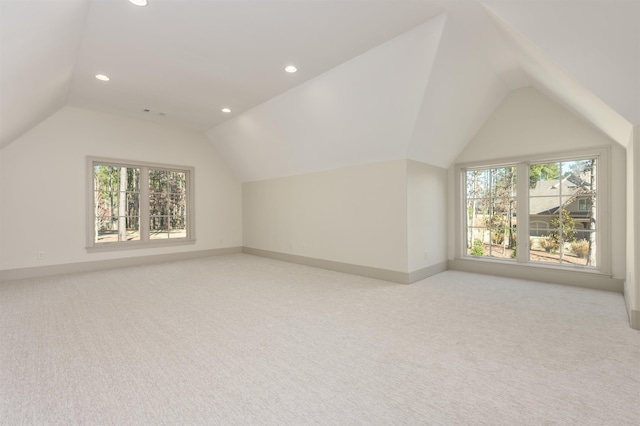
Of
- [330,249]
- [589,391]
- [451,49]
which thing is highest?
[451,49]

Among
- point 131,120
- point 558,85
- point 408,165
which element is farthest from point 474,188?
point 131,120

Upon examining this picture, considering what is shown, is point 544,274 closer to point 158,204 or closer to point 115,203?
point 158,204

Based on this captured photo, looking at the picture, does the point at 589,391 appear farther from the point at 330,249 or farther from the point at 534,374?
the point at 330,249

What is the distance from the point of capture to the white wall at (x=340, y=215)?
4426 millimetres

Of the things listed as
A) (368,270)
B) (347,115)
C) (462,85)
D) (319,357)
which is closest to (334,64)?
(347,115)

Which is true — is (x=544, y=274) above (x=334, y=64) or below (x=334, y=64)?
below

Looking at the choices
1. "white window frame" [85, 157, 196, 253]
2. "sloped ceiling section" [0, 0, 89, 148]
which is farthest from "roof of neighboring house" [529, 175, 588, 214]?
"white window frame" [85, 157, 196, 253]

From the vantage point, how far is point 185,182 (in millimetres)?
6781

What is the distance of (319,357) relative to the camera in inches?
85.3

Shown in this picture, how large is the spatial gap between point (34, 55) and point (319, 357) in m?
3.69

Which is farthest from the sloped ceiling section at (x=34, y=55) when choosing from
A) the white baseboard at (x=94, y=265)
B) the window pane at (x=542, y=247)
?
the window pane at (x=542, y=247)

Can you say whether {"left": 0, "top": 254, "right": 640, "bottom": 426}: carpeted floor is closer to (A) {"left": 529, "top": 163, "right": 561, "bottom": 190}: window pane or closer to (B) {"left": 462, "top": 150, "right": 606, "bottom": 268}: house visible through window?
(B) {"left": 462, "top": 150, "right": 606, "bottom": 268}: house visible through window

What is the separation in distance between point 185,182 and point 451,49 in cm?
608

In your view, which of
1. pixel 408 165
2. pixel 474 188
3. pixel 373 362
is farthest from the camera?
pixel 474 188
